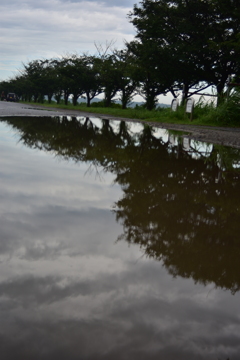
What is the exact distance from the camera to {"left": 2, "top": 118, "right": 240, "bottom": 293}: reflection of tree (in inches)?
128

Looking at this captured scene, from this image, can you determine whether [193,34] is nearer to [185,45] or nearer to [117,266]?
[185,45]

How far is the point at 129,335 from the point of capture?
2.12 metres

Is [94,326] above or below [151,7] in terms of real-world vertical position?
below

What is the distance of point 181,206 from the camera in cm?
481

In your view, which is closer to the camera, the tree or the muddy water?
the muddy water

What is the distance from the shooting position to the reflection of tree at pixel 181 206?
3244 millimetres

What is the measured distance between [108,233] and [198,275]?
100 cm

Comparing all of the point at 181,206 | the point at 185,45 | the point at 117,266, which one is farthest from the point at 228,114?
the point at 117,266

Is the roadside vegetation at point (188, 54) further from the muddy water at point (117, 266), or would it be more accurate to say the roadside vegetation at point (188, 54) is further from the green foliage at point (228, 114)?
the muddy water at point (117, 266)

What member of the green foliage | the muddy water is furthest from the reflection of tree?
the green foliage

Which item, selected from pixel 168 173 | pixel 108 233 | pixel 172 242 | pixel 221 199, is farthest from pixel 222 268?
pixel 168 173

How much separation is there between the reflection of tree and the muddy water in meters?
0.01

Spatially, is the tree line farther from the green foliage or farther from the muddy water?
the muddy water

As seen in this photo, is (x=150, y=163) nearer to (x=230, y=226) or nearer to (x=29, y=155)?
(x=29, y=155)
